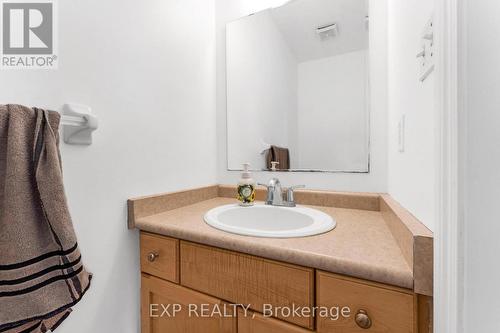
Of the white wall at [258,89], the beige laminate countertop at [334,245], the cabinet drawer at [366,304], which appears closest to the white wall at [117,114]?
the beige laminate countertop at [334,245]

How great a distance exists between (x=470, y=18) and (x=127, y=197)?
103 cm

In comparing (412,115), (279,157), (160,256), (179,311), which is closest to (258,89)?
(279,157)

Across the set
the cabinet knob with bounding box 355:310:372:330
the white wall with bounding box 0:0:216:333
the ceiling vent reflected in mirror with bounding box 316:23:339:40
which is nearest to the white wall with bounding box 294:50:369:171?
the ceiling vent reflected in mirror with bounding box 316:23:339:40

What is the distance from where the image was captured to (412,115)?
0.66 meters

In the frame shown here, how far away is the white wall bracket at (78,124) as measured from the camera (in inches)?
28.9

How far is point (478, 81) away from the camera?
0.37m

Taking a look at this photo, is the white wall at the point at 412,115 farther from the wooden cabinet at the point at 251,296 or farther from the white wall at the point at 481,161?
the wooden cabinet at the point at 251,296

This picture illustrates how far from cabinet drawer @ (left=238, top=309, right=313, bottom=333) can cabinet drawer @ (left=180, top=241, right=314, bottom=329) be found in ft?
0.05

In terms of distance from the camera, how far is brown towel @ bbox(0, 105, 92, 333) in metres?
0.53

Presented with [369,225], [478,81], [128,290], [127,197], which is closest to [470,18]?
[478,81]

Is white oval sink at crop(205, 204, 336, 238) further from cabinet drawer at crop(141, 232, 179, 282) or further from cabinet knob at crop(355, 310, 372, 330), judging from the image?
cabinet knob at crop(355, 310, 372, 330)

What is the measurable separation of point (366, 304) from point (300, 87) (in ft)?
3.16

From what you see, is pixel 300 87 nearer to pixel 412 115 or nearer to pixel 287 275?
pixel 412 115

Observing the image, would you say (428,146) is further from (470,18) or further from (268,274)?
(268,274)
